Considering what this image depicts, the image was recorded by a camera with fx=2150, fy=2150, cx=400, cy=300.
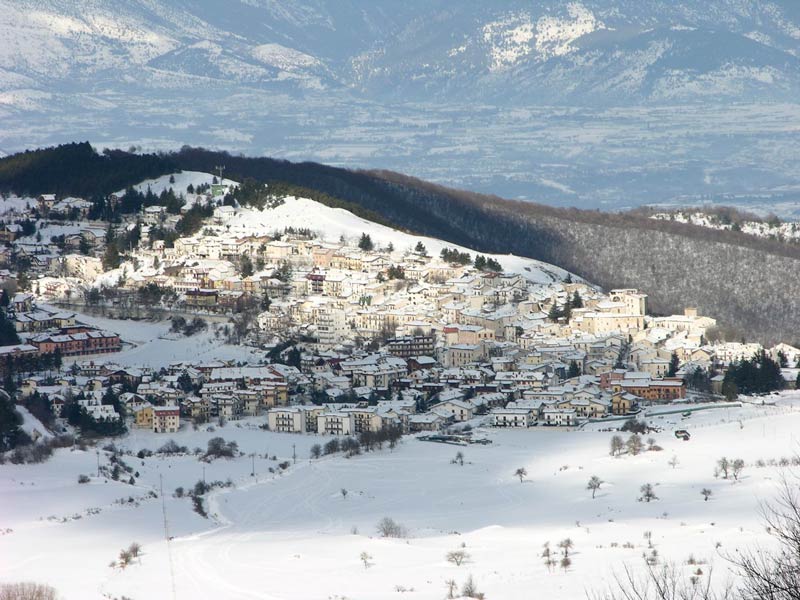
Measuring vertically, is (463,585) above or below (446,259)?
below

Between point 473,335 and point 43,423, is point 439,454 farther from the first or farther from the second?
point 473,335

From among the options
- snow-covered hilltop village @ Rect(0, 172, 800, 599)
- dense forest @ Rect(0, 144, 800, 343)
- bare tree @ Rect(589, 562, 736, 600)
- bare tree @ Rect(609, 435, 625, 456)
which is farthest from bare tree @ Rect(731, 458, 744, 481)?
dense forest @ Rect(0, 144, 800, 343)

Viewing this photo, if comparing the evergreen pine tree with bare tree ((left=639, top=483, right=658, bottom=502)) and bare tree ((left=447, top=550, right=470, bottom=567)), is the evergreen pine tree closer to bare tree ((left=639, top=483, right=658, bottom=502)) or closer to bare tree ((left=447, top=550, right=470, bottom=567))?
bare tree ((left=639, top=483, right=658, bottom=502))

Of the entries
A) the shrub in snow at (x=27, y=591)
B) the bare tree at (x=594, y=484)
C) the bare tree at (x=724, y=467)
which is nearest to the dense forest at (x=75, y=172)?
the bare tree at (x=594, y=484)

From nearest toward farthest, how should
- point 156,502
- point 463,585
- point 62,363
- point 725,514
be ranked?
point 463,585, point 725,514, point 156,502, point 62,363

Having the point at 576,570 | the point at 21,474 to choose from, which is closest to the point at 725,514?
the point at 576,570

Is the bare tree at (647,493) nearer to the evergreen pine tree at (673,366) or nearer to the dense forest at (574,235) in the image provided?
the evergreen pine tree at (673,366)

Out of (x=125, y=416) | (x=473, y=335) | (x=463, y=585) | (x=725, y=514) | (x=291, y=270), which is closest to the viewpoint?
(x=463, y=585)
